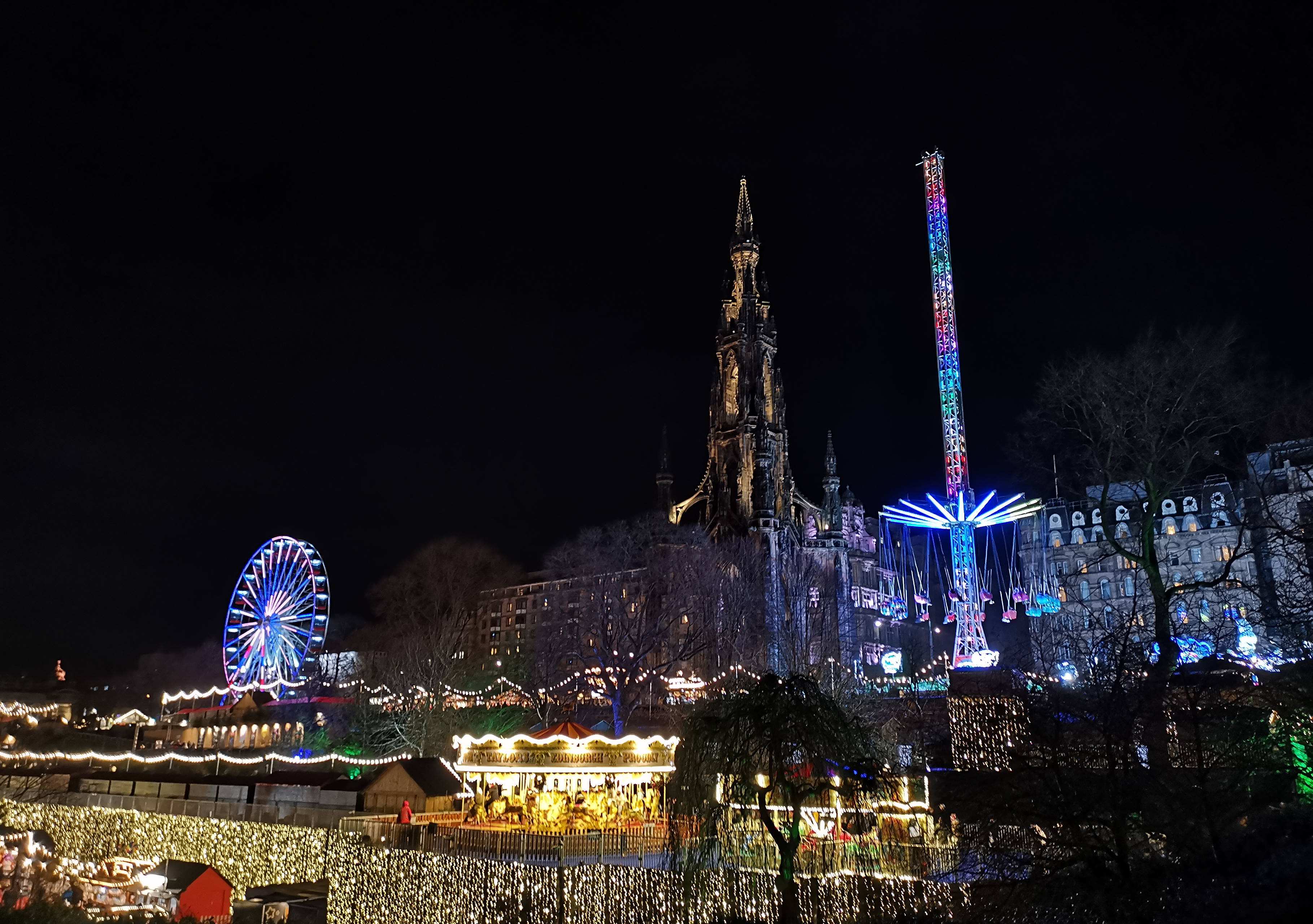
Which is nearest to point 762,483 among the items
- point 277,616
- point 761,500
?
point 761,500

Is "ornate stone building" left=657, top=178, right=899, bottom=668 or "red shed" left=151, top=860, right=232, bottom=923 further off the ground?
"ornate stone building" left=657, top=178, right=899, bottom=668

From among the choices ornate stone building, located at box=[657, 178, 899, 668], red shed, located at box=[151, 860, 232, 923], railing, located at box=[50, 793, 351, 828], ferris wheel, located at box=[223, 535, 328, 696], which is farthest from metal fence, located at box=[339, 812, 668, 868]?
ornate stone building, located at box=[657, 178, 899, 668]

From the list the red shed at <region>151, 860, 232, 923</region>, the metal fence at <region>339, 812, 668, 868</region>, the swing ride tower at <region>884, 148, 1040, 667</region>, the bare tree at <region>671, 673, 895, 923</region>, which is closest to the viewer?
the bare tree at <region>671, 673, 895, 923</region>

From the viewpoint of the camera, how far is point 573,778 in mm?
27859

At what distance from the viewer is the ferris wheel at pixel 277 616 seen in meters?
55.8

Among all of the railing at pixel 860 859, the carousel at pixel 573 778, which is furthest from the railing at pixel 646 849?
the carousel at pixel 573 778

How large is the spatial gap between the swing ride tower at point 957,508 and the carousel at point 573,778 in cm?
2427

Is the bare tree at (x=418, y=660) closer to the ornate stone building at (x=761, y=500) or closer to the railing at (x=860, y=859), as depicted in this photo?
the ornate stone building at (x=761, y=500)

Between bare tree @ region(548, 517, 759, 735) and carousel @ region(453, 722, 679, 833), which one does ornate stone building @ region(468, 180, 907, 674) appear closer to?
bare tree @ region(548, 517, 759, 735)

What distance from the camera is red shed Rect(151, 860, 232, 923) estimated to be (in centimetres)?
2781

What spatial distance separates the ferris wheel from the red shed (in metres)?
26.6

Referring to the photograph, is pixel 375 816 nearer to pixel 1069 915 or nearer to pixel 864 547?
pixel 1069 915

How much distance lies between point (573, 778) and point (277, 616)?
36676 millimetres

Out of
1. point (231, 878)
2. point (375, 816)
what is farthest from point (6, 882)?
point (375, 816)
